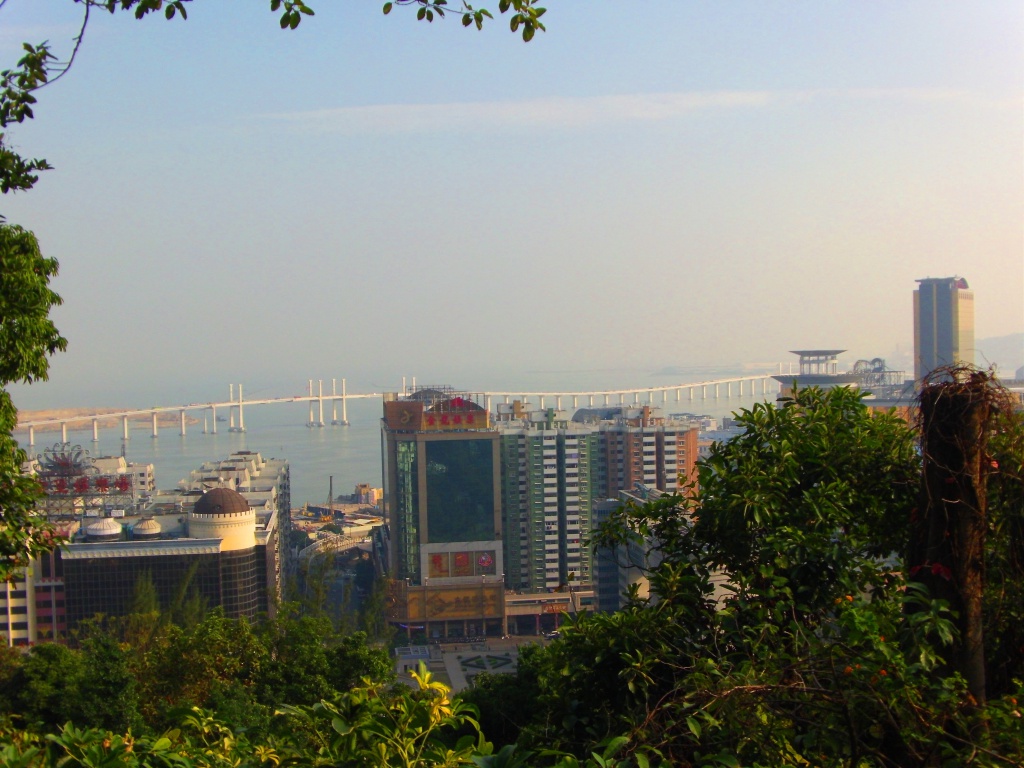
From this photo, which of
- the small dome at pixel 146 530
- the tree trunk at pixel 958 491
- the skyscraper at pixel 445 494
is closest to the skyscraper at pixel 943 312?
the skyscraper at pixel 445 494

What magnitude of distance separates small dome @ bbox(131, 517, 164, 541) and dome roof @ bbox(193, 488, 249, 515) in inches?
14.9

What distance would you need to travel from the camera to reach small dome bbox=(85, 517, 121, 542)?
351 inches

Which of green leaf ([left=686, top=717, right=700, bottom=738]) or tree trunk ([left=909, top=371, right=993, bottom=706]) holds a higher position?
tree trunk ([left=909, top=371, right=993, bottom=706])

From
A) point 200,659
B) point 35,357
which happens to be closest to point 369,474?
point 200,659

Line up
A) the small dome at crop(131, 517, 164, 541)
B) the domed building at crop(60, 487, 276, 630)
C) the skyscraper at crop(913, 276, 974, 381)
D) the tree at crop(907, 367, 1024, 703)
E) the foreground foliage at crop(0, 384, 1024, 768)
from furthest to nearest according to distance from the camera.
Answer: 1. the skyscraper at crop(913, 276, 974, 381)
2. the small dome at crop(131, 517, 164, 541)
3. the domed building at crop(60, 487, 276, 630)
4. the tree at crop(907, 367, 1024, 703)
5. the foreground foliage at crop(0, 384, 1024, 768)

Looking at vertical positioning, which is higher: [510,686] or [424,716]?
[424,716]

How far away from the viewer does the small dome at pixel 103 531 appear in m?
8.91

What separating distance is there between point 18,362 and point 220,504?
7.98 metres

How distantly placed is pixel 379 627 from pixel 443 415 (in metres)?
4.71

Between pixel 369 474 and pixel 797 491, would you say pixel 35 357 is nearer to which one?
pixel 797 491

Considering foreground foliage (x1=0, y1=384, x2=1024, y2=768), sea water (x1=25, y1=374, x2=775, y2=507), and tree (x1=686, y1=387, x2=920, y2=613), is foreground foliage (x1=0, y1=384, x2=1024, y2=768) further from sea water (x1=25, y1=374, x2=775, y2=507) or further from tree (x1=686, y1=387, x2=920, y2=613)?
sea water (x1=25, y1=374, x2=775, y2=507)

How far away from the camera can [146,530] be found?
9047 millimetres

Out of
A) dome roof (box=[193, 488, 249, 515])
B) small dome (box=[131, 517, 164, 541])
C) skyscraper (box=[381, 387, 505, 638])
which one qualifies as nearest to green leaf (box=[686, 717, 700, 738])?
dome roof (box=[193, 488, 249, 515])

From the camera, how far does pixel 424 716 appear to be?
0.79m
